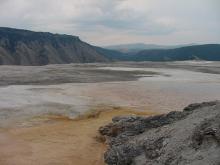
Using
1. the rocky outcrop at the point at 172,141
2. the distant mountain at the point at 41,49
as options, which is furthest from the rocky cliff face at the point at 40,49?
the rocky outcrop at the point at 172,141

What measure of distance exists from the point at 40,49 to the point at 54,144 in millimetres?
125149

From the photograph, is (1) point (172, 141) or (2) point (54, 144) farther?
(2) point (54, 144)

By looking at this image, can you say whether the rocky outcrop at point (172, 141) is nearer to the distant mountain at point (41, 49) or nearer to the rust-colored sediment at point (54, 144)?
the rust-colored sediment at point (54, 144)

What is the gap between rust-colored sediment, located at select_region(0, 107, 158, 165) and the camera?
570 inches

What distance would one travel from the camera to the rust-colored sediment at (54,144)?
14.5m

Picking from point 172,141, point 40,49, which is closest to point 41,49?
point 40,49

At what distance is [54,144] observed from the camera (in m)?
16.2

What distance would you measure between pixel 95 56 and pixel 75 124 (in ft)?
443

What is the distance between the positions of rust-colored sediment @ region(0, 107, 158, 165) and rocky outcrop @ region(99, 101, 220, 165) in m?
1.29

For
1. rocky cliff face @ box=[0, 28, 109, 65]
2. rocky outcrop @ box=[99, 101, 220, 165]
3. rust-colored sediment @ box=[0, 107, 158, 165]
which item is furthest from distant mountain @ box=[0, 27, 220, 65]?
rocky outcrop @ box=[99, 101, 220, 165]

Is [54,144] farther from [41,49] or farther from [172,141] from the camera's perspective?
[41,49]

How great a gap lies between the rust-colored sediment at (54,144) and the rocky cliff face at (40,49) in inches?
4115

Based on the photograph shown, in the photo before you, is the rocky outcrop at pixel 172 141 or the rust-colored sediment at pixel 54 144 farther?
the rust-colored sediment at pixel 54 144

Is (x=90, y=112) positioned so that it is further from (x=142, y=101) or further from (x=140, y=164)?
(x=140, y=164)
